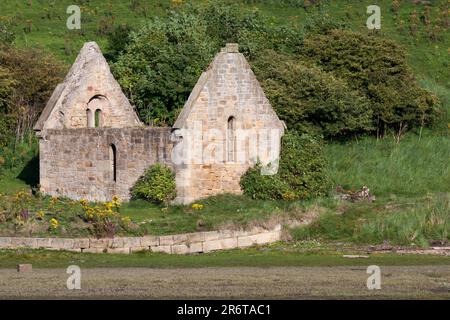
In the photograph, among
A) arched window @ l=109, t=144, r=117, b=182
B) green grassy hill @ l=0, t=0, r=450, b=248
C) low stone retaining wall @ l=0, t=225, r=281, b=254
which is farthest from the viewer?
arched window @ l=109, t=144, r=117, b=182

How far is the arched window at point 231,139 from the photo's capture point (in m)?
40.9

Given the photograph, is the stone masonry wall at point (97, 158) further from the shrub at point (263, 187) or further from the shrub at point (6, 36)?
the shrub at point (6, 36)

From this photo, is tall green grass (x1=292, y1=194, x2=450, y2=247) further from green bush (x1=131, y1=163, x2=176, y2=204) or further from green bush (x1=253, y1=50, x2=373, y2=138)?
green bush (x1=253, y1=50, x2=373, y2=138)

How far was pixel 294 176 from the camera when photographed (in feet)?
135

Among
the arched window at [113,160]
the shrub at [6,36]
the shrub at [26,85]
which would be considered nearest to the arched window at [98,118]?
the arched window at [113,160]

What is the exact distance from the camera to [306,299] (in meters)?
24.3

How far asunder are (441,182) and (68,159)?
1313cm

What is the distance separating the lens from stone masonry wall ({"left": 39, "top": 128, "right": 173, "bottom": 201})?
40.7 metres

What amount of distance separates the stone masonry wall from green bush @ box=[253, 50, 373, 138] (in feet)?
26.3

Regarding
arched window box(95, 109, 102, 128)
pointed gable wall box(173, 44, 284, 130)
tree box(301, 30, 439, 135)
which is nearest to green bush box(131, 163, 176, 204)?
pointed gable wall box(173, 44, 284, 130)

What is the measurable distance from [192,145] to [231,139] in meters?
1.58

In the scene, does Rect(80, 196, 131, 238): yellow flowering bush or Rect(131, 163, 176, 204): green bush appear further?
Rect(131, 163, 176, 204): green bush

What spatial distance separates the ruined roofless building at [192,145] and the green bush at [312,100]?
19.0 feet

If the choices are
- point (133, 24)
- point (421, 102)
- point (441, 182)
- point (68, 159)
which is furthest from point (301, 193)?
point (133, 24)
